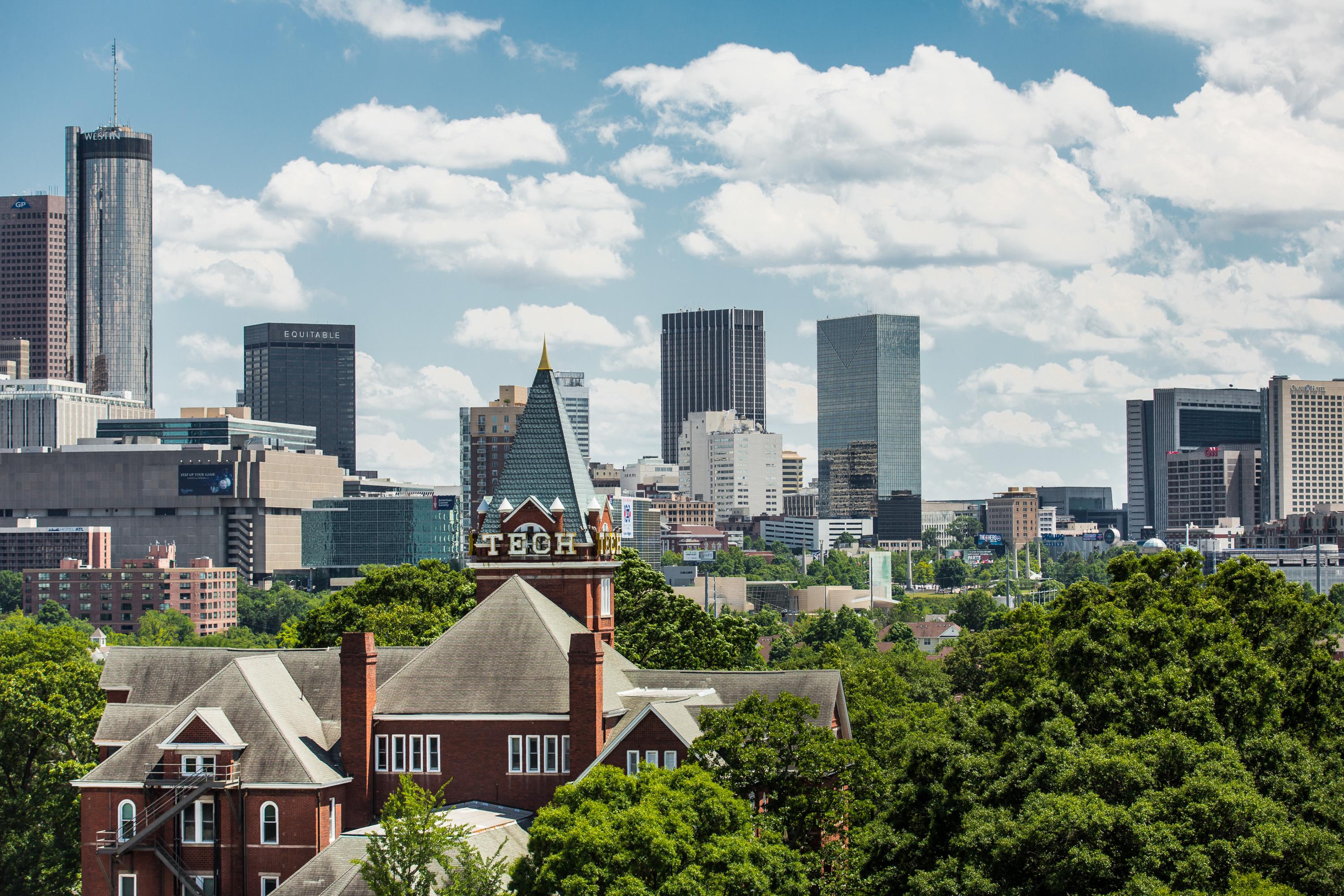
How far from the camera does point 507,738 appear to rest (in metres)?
72.1

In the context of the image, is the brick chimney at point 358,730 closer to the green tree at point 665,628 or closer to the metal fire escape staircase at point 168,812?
the metal fire escape staircase at point 168,812

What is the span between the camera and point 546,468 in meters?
89.1

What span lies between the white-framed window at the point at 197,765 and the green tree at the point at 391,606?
1274 inches

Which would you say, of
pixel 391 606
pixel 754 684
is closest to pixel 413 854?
pixel 754 684

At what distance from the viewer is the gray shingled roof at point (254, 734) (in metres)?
69.5

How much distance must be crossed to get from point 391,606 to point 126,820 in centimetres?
4076

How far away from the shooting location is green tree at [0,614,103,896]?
8062cm

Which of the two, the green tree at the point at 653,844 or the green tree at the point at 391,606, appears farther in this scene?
the green tree at the point at 391,606

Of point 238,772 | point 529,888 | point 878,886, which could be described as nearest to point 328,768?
point 238,772

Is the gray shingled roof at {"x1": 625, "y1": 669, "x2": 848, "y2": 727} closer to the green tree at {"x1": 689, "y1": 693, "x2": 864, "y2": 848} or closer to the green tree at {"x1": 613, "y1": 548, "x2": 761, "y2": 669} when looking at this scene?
the green tree at {"x1": 689, "y1": 693, "x2": 864, "y2": 848}

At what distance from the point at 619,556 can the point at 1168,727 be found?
155ft

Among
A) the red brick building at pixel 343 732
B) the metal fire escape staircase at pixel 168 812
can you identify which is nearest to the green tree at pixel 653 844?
the red brick building at pixel 343 732

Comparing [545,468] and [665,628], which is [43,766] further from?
[665,628]

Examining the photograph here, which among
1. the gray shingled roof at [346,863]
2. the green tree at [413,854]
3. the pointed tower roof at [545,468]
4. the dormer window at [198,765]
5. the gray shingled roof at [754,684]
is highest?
the pointed tower roof at [545,468]
